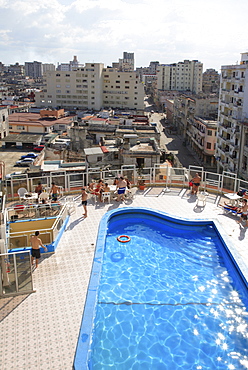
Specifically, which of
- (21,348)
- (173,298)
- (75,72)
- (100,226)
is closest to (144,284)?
(173,298)

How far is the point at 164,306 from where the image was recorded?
401 inches

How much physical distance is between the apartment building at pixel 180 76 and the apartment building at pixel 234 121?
88622 mm

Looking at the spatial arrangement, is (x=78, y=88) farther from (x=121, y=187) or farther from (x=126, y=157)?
(x=121, y=187)

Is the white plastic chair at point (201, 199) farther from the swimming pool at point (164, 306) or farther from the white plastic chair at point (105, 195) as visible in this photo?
the white plastic chair at point (105, 195)

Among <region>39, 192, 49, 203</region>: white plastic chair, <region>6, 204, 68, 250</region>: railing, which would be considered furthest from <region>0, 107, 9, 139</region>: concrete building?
<region>6, 204, 68, 250</region>: railing

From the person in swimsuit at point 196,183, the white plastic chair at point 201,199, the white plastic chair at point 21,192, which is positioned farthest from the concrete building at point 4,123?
the white plastic chair at point 201,199

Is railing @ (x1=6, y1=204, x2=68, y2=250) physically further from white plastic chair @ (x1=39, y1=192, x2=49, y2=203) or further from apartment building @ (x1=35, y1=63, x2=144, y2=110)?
apartment building @ (x1=35, y1=63, x2=144, y2=110)

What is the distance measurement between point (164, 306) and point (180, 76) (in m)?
135

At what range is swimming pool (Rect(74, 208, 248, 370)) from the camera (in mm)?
8469

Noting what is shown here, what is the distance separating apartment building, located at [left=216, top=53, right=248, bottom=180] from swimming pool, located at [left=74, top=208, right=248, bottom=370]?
25.5m

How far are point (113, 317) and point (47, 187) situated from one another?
29.3 ft

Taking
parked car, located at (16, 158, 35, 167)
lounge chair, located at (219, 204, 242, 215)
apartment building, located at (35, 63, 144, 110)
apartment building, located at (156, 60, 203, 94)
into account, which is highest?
apartment building, located at (156, 60, 203, 94)

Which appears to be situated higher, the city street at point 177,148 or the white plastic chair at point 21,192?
the white plastic chair at point 21,192

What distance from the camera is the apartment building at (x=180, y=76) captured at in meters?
132
